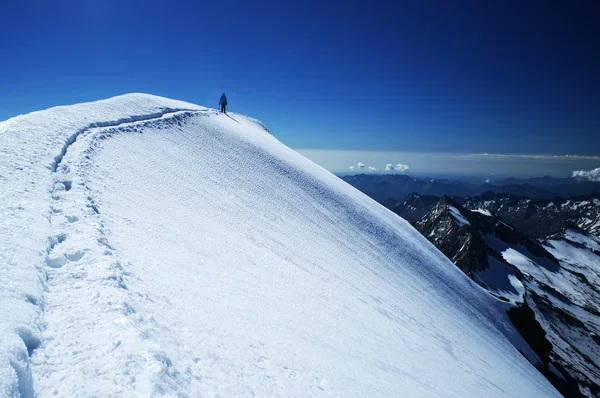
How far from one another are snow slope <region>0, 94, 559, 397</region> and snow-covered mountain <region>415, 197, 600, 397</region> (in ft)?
123

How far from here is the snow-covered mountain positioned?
48.5 m

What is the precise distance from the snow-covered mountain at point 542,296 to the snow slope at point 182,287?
123 feet

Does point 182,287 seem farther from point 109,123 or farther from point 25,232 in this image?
point 109,123

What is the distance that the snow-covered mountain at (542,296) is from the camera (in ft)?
159

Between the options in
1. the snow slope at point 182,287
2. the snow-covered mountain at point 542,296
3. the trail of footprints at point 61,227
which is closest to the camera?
the snow slope at point 182,287

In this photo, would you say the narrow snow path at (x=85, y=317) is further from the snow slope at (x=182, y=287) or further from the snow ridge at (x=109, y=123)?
the snow ridge at (x=109, y=123)

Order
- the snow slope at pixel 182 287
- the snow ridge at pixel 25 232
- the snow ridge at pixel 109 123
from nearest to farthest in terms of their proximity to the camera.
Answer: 1. the snow ridge at pixel 25 232
2. the snow slope at pixel 182 287
3. the snow ridge at pixel 109 123

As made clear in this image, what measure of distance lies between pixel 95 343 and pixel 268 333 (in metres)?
3.45

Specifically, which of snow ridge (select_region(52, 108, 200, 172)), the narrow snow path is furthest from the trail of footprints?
snow ridge (select_region(52, 108, 200, 172))

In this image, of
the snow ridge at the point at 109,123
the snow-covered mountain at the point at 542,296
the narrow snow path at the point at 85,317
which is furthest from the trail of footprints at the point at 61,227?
the snow-covered mountain at the point at 542,296

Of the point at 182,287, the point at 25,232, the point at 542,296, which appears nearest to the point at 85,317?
the point at 182,287

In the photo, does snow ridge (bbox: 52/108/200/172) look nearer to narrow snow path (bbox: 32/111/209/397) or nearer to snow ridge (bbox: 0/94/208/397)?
snow ridge (bbox: 0/94/208/397)

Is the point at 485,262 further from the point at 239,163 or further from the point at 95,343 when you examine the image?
the point at 95,343

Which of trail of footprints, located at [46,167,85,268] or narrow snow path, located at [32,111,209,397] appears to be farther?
trail of footprints, located at [46,167,85,268]
